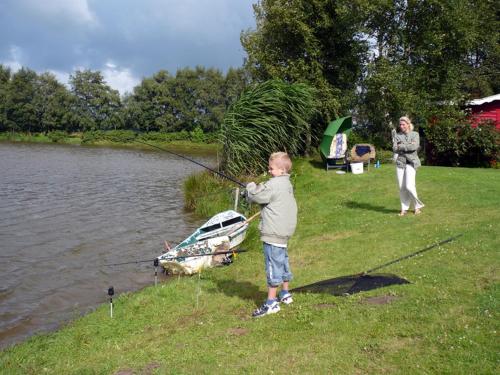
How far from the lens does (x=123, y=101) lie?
8425 cm

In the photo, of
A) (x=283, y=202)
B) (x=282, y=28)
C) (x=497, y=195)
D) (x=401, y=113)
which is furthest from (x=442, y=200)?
(x=282, y=28)

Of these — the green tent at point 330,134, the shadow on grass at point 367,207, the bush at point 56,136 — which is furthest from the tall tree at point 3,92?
the shadow on grass at point 367,207

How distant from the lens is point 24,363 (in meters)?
6.20

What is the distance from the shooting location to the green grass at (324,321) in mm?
4754

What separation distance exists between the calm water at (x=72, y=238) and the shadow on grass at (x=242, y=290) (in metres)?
2.78

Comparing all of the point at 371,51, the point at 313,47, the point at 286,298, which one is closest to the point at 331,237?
the point at 286,298

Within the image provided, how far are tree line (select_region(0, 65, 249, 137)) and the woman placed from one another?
69.5m

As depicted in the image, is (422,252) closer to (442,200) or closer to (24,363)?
(442,200)

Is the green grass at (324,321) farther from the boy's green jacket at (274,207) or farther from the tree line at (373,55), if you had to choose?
the tree line at (373,55)

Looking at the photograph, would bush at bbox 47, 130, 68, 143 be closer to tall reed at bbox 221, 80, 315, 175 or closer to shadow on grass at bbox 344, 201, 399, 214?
tall reed at bbox 221, 80, 315, 175

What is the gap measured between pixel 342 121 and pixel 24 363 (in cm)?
1702

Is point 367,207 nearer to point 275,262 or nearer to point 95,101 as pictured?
point 275,262

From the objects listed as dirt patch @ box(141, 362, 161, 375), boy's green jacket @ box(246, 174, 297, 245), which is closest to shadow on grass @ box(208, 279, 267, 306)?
boy's green jacket @ box(246, 174, 297, 245)

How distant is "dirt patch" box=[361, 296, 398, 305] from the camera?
6.04 metres
